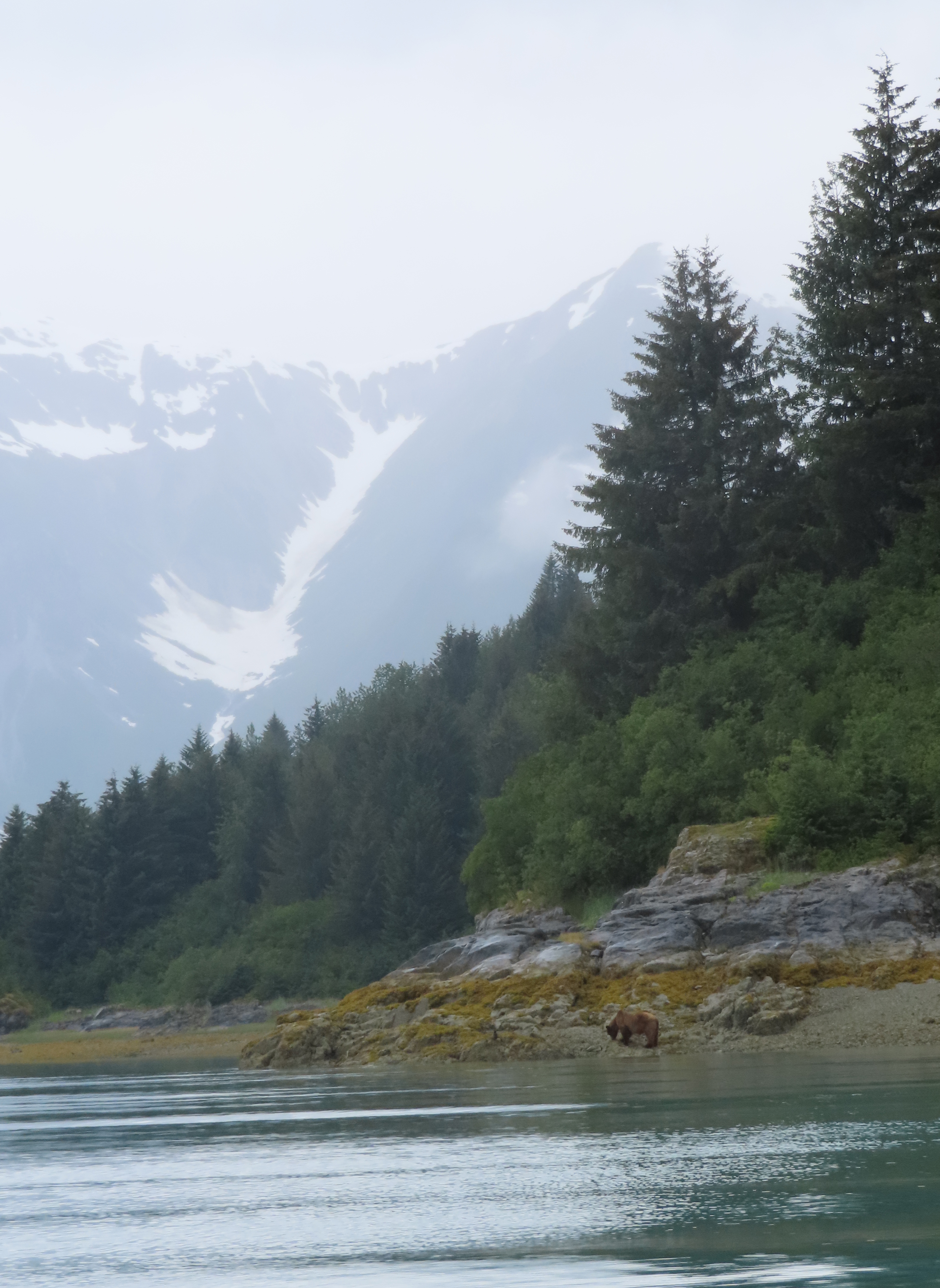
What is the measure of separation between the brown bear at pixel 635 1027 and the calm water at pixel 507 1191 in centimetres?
850

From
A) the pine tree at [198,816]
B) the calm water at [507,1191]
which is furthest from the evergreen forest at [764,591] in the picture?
the pine tree at [198,816]

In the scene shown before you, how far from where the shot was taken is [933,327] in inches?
1783

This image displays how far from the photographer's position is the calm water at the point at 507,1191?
19.7 ft

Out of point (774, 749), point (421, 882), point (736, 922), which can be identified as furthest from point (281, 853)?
point (736, 922)

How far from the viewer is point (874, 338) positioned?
47.0 meters

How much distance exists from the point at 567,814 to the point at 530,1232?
37.0 m

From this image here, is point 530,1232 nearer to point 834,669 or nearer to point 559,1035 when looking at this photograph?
point 559,1035

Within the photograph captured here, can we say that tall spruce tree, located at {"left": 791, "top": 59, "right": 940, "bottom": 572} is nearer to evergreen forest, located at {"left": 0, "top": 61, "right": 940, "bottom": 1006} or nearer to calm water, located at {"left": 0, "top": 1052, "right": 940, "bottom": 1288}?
evergreen forest, located at {"left": 0, "top": 61, "right": 940, "bottom": 1006}

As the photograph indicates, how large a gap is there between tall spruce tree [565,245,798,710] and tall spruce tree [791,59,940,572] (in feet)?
7.45

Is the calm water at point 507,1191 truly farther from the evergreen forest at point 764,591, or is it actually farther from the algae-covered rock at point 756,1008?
the evergreen forest at point 764,591

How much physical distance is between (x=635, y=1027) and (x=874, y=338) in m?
30.0

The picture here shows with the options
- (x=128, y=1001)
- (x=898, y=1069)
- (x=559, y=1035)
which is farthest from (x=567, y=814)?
(x=128, y=1001)

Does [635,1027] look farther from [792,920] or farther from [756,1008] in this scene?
[792,920]

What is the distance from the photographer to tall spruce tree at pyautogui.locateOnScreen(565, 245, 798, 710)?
5047cm
